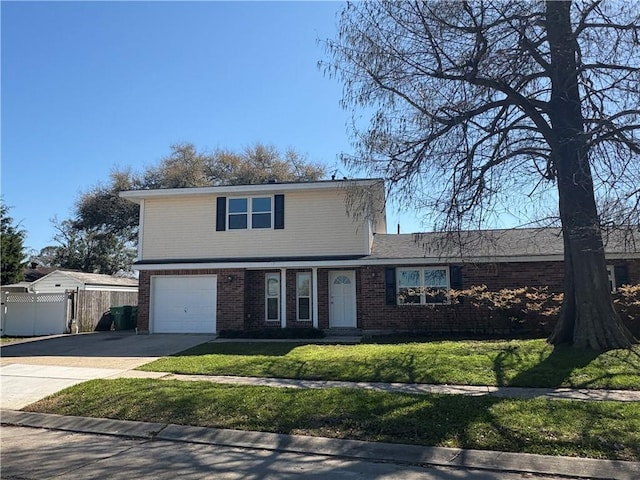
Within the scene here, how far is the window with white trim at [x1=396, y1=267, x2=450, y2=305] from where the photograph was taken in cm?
1697

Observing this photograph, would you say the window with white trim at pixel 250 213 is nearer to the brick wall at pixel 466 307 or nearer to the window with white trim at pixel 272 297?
the window with white trim at pixel 272 297

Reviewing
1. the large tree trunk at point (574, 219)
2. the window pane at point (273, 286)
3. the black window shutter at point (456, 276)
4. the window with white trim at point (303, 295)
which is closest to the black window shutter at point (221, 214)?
the window pane at point (273, 286)

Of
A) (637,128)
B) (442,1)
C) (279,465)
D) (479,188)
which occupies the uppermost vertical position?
(442,1)

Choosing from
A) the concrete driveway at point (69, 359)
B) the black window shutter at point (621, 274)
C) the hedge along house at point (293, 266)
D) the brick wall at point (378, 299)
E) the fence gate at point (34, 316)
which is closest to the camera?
the concrete driveway at point (69, 359)

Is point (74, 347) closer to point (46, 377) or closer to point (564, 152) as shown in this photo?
point (46, 377)

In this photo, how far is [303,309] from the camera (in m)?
18.0

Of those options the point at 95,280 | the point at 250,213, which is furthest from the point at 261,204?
the point at 95,280

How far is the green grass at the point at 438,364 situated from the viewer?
8898mm

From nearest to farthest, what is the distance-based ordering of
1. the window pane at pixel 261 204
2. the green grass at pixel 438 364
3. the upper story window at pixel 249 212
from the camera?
the green grass at pixel 438 364 < the upper story window at pixel 249 212 < the window pane at pixel 261 204

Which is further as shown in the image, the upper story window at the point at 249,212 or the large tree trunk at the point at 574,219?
the upper story window at the point at 249,212


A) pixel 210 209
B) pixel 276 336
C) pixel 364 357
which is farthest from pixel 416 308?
pixel 210 209

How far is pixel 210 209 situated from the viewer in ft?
61.7

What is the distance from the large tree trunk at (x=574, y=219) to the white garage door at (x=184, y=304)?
1177cm

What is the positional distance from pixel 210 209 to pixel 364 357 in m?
9.91
